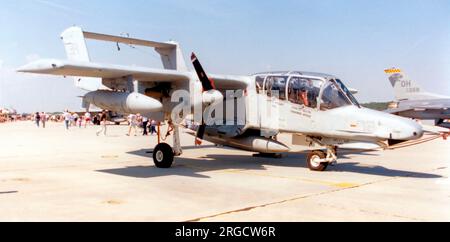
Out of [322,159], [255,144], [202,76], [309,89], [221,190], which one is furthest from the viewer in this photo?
[255,144]

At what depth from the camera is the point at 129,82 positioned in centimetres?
1165

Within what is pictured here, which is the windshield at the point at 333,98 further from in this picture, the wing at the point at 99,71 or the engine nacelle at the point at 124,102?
the engine nacelle at the point at 124,102

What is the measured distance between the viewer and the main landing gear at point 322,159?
11.7 meters

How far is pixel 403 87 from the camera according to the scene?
42.4m

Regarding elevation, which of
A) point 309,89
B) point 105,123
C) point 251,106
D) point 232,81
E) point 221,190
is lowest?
point 221,190

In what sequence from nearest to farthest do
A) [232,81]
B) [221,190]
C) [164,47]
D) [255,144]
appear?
[221,190], [255,144], [232,81], [164,47]

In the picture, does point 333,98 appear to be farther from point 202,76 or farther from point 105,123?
point 105,123

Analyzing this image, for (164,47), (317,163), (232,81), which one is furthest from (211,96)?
(164,47)

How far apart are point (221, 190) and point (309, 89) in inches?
172

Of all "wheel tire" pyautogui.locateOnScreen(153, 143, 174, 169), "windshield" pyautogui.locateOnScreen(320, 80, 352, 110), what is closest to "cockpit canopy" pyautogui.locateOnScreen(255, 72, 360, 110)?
"windshield" pyautogui.locateOnScreen(320, 80, 352, 110)

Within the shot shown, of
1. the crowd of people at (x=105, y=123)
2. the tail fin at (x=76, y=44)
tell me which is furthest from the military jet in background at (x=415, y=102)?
the tail fin at (x=76, y=44)

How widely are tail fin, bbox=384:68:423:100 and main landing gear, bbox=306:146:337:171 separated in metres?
33.9
